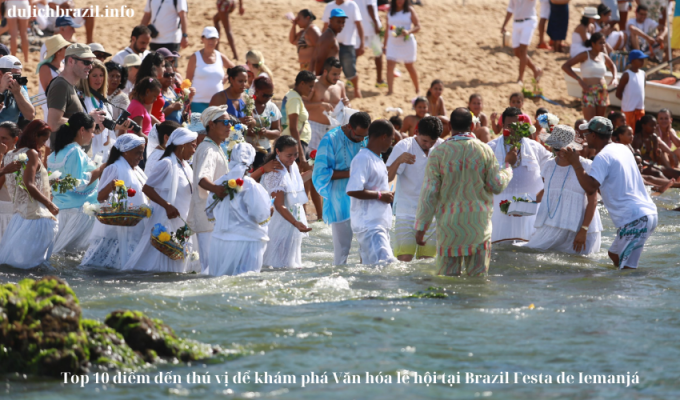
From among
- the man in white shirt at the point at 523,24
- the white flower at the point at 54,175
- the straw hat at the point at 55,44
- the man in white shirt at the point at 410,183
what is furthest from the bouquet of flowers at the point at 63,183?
the man in white shirt at the point at 523,24

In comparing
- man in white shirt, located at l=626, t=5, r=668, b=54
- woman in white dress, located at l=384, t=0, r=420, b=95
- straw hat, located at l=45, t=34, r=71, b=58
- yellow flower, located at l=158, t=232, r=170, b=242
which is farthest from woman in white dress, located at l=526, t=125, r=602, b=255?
man in white shirt, located at l=626, t=5, r=668, b=54

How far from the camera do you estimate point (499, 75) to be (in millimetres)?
20031

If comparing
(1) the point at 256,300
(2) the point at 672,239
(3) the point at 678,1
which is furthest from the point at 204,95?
(3) the point at 678,1

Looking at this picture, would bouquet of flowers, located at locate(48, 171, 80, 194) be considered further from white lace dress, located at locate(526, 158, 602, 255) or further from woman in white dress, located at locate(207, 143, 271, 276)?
white lace dress, located at locate(526, 158, 602, 255)

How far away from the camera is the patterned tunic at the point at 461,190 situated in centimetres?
747

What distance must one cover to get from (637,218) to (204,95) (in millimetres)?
6540

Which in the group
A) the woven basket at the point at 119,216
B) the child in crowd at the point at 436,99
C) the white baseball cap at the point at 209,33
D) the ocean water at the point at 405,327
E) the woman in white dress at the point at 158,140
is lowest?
the ocean water at the point at 405,327

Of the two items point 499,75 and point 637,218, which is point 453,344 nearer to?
point 637,218

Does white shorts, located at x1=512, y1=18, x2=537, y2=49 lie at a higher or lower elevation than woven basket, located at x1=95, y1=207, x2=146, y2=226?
higher

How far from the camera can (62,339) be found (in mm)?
5574

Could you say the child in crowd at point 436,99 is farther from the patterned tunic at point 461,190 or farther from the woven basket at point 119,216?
the woven basket at point 119,216

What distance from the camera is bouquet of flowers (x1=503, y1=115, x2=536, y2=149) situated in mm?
9305

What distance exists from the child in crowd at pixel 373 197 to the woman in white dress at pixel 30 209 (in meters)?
2.93

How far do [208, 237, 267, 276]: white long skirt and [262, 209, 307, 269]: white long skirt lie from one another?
80cm
